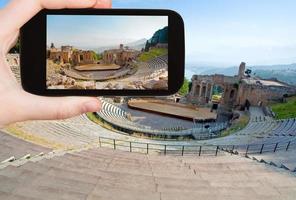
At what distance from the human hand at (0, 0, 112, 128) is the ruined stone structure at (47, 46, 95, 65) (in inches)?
14.8

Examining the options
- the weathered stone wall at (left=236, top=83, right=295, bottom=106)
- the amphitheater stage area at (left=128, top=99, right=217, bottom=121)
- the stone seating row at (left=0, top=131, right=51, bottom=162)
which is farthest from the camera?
the weathered stone wall at (left=236, top=83, right=295, bottom=106)

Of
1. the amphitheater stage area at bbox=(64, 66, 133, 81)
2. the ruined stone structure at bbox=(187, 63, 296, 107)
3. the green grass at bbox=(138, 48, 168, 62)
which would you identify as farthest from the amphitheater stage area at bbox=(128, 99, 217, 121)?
the amphitheater stage area at bbox=(64, 66, 133, 81)

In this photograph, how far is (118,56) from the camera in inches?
129

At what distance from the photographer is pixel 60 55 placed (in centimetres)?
273

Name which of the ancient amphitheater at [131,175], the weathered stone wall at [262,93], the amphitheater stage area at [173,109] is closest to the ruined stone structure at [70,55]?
the ancient amphitheater at [131,175]

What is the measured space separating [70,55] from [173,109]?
1475 inches

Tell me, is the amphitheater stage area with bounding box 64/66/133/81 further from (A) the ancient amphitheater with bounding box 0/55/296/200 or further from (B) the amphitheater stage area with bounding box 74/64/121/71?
(A) the ancient amphitheater with bounding box 0/55/296/200

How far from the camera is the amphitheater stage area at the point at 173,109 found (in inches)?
1446

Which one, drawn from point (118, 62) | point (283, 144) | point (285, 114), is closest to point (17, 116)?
point (118, 62)

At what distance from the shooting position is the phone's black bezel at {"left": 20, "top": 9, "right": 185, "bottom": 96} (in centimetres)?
278

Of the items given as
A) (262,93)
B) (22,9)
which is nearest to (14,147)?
(22,9)

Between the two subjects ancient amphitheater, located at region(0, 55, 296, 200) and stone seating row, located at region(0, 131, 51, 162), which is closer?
ancient amphitheater, located at region(0, 55, 296, 200)

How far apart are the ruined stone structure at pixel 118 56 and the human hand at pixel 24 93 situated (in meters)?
0.45

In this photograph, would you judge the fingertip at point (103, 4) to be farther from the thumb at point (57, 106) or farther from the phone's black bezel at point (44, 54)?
the thumb at point (57, 106)
